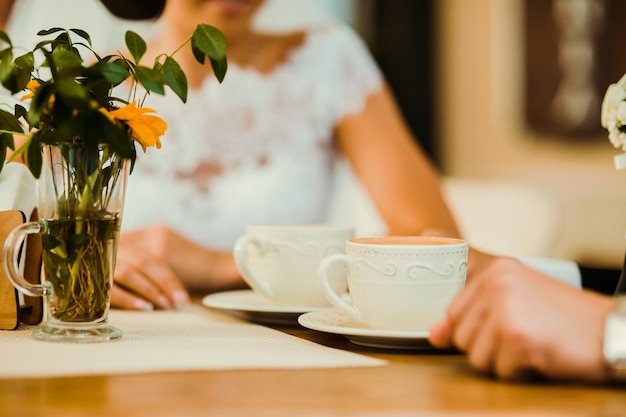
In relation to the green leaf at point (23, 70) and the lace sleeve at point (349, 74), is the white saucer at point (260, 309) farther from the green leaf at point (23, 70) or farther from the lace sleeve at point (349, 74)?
the lace sleeve at point (349, 74)

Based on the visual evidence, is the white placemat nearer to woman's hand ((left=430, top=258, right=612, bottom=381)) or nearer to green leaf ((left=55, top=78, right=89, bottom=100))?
woman's hand ((left=430, top=258, right=612, bottom=381))

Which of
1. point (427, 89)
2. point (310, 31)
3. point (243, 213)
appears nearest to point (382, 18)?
point (427, 89)

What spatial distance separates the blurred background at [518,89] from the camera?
313 cm

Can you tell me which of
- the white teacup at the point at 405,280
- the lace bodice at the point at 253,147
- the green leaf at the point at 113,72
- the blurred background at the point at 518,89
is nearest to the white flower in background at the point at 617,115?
the white teacup at the point at 405,280

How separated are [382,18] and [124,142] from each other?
2.67 metres

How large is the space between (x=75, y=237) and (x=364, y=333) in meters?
0.24

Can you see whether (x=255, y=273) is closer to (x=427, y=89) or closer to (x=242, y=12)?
(x=242, y=12)

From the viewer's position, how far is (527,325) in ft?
1.87

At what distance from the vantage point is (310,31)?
6.35 feet

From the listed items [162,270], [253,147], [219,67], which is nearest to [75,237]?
[219,67]

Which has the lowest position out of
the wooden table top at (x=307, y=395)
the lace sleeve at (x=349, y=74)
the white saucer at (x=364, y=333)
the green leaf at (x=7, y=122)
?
the wooden table top at (x=307, y=395)

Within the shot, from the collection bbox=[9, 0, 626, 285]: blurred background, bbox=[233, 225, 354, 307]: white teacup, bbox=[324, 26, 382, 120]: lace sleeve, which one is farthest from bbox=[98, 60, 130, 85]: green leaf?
bbox=[9, 0, 626, 285]: blurred background

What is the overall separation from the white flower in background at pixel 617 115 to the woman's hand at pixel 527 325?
21 cm

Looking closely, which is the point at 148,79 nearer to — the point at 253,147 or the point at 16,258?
the point at 16,258
